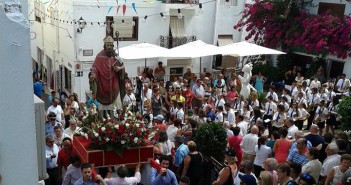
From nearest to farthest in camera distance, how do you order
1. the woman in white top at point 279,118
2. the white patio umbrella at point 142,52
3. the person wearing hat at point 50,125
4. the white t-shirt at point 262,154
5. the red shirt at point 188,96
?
the white t-shirt at point 262,154 < the person wearing hat at point 50,125 < the woman in white top at point 279,118 < the red shirt at point 188,96 < the white patio umbrella at point 142,52

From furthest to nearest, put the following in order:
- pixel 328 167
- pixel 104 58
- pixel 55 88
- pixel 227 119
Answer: pixel 55 88
pixel 227 119
pixel 104 58
pixel 328 167

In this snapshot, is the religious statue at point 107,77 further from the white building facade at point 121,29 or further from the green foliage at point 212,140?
the white building facade at point 121,29

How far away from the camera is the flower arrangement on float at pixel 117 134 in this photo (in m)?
6.91

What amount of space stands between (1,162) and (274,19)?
750 inches

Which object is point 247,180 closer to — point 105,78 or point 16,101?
point 105,78

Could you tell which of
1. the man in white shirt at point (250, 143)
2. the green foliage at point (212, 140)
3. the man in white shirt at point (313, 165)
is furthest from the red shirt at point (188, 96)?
the man in white shirt at point (313, 165)

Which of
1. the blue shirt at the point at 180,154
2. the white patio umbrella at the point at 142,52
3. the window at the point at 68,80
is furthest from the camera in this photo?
the window at the point at 68,80

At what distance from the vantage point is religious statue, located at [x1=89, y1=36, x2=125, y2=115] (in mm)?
8180

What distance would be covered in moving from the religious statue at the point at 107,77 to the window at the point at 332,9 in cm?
1451

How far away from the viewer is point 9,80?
3.39 metres

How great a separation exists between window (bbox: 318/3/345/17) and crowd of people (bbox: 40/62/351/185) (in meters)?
6.61

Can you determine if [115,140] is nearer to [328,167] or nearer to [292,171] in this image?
[292,171]

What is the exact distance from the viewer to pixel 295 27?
20.5m

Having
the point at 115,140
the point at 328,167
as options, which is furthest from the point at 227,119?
the point at 115,140
